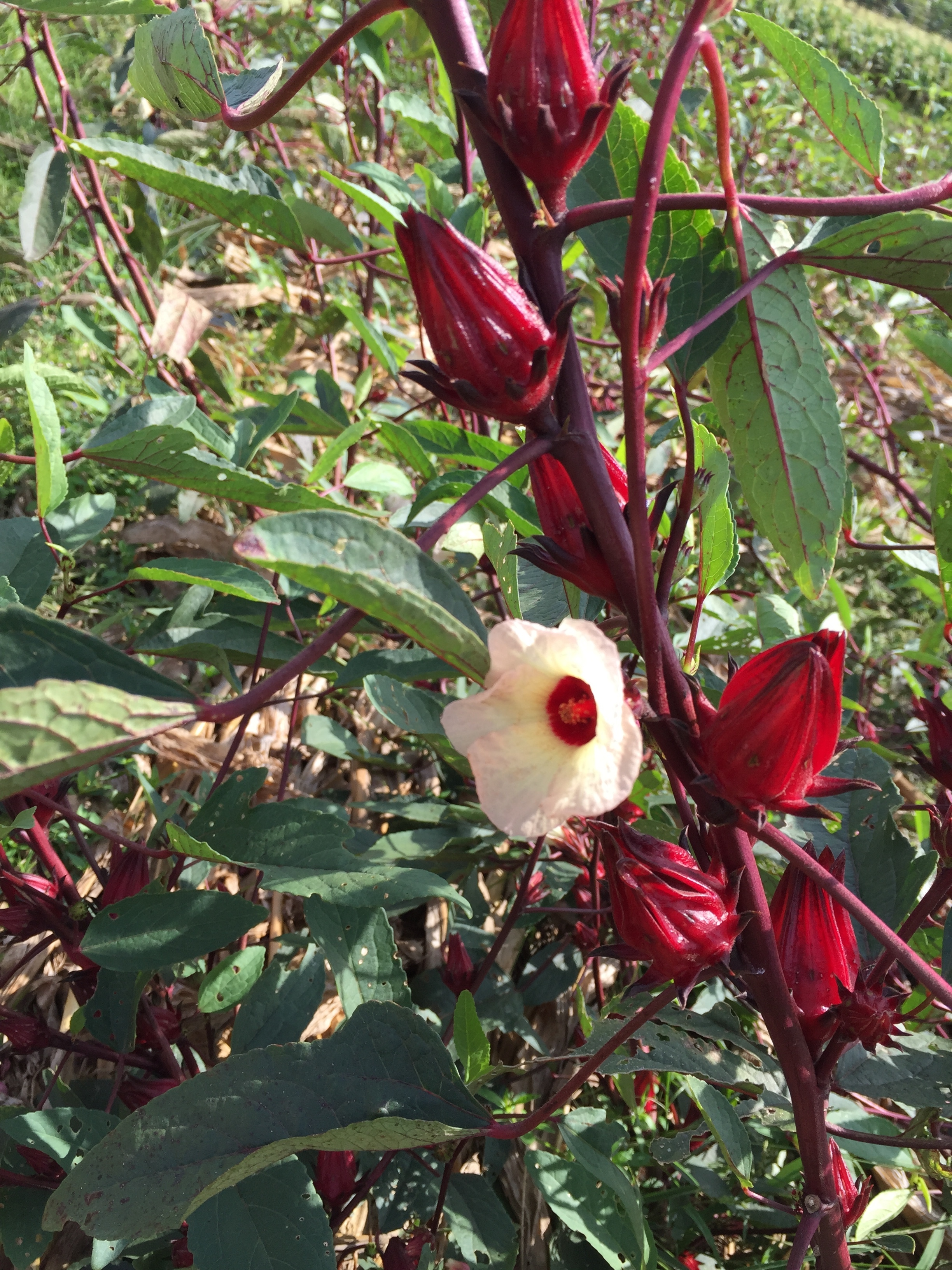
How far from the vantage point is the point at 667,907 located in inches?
24.0

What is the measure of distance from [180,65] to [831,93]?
0.52 m

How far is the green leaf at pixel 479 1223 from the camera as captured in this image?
3.26ft

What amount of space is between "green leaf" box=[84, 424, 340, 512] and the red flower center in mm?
391

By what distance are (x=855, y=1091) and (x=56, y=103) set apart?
13.7ft

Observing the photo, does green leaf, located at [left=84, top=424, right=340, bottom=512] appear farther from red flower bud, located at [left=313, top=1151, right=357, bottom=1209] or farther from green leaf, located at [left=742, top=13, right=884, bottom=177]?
red flower bud, located at [left=313, top=1151, right=357, bottom=1209]

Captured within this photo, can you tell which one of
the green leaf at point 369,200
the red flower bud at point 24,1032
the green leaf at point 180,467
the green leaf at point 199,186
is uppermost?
the green leaf at point 369,200

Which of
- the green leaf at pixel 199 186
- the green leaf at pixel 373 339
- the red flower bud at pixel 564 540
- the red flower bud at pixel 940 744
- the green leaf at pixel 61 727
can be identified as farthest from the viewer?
the green leaf at pixel 373 339

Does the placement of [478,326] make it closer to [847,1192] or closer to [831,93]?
[831,93]

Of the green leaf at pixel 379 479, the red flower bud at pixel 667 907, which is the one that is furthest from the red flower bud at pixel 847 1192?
the green leaf at pixel 379 479

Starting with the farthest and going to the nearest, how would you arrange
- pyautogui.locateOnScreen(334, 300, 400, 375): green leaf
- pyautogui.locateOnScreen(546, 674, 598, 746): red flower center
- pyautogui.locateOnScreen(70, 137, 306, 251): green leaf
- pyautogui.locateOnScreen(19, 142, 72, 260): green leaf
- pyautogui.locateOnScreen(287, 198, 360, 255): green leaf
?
pyautogui.locateOnScreen(287, 198, 360, 255): green leaf → pyautogui.locateOnScreen(19, 142, 72, 260): green leaf → pyautogui.locateOnScreen(334, 300, 400, 375): green leaf → pyautogui.locateOnScreen(70, 137, 306, 251): green leaf → pyautogui.locateOnScreen(546, 674, 598, 746): red flower center

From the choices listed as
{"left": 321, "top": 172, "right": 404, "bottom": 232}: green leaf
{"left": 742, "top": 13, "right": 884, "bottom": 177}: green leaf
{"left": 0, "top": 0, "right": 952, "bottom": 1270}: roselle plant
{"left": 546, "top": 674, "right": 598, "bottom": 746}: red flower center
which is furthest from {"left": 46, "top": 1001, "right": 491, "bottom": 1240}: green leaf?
{"left": 321, "top": 172, "right": 404, "bottom": 232}: green leaf

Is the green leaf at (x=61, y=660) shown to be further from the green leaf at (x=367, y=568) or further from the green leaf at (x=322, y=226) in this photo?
the green leaf at (x=322, y=226)

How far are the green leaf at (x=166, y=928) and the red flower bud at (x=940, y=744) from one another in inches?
25.3

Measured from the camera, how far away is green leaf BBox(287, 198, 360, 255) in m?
1.83
